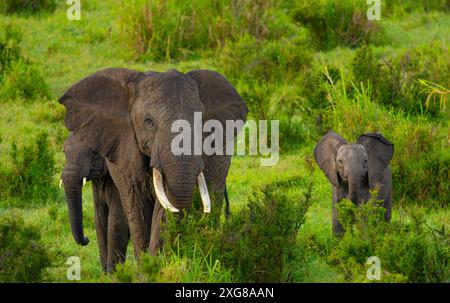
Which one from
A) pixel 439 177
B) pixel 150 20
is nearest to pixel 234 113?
pixel 439 177

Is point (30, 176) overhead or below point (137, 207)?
below

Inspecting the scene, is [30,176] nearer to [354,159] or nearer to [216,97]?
[354,159]

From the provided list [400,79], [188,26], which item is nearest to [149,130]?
[400,79]

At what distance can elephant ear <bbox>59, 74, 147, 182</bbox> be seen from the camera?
296 inches

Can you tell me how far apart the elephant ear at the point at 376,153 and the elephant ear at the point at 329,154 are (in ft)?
0.61

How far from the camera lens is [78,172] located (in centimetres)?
841

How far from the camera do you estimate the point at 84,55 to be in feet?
49.6

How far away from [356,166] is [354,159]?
0.22ft

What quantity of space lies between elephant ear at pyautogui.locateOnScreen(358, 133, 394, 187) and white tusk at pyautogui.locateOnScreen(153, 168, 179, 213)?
93.3 inches

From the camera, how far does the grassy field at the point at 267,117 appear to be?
7.54 metres

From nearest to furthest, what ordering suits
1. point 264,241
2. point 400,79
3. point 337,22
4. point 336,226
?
point 264,241 → point 336,226 → point 400,79 → point 337,22

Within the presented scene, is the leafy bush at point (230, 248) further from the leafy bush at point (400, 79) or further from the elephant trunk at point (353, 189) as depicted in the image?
the leafy bush at point (400, 79)

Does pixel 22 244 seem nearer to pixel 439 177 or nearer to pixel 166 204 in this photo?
pixel 166 204
